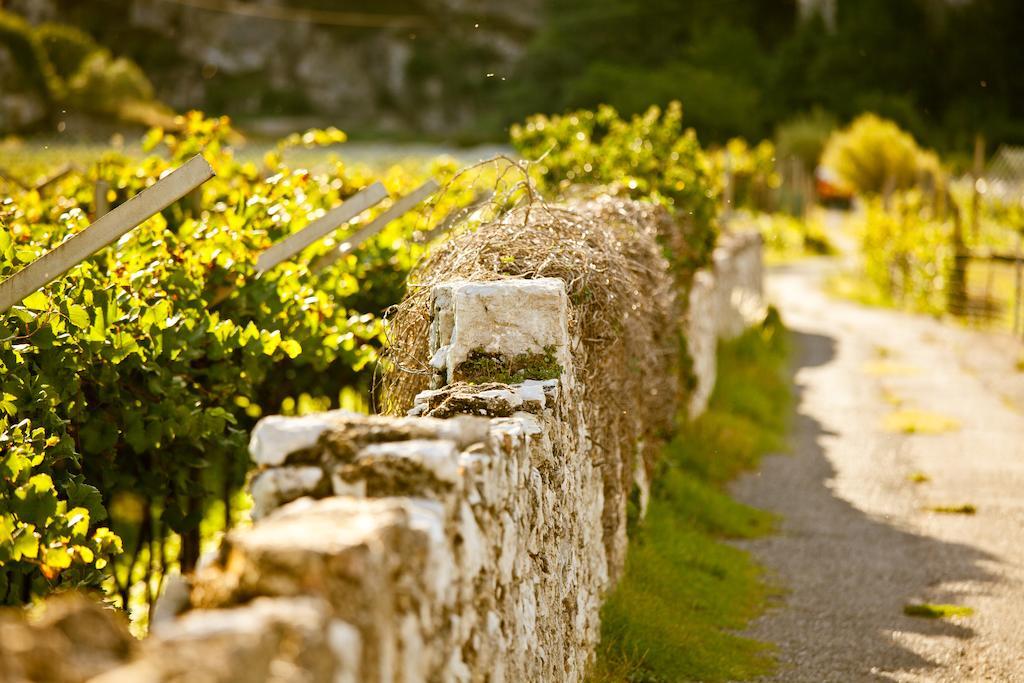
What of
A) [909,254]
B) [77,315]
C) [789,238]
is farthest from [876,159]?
[77,315]

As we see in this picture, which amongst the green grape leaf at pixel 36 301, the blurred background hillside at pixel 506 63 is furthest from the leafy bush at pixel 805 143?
the green grape leaf at pixel 36 301

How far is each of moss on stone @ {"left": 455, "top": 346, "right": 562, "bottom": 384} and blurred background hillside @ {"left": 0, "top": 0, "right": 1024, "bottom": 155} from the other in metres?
31.9

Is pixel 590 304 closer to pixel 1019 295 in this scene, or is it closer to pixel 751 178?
pixel 1019 295

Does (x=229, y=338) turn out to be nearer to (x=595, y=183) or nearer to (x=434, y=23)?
(x=595, y=183)

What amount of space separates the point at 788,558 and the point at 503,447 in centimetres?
477

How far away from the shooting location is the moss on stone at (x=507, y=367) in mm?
4422

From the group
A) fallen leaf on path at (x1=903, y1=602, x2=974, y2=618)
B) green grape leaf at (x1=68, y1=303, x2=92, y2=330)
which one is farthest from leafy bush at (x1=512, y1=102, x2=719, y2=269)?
green grape leaf at (x1=68, y1=303, x2=92, y2=330)

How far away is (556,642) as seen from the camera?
4.20m

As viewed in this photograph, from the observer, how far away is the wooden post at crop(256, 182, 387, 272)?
579 centimetres

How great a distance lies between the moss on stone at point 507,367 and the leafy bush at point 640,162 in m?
4.99

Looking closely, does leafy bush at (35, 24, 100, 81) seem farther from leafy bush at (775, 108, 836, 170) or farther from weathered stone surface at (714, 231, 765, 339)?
weathered stone surface at (714, 231, 765, 339)

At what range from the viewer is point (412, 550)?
253cm

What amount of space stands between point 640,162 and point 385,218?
4063mm

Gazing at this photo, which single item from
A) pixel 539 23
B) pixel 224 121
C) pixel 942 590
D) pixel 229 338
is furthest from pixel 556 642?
pixel 539 23
